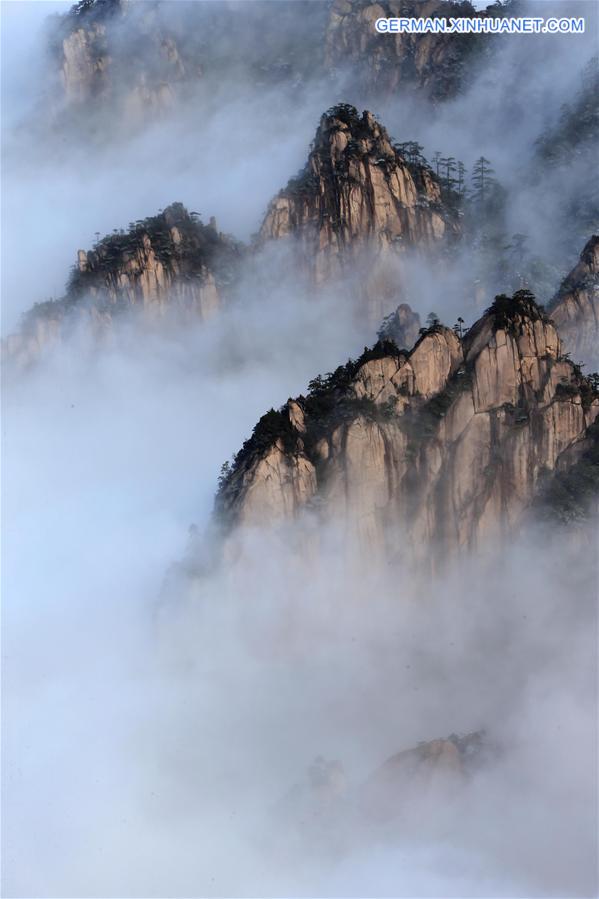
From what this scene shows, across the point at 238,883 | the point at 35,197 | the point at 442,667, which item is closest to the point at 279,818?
the point at 238,883

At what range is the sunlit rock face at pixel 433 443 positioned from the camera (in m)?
122

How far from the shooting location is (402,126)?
176m

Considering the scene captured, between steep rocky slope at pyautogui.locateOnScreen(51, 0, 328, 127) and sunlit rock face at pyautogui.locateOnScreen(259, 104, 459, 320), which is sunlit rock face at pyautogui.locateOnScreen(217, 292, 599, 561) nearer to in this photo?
sunlit rock face at pyautogui.locateOnScreen(259, 104, 459, 320)

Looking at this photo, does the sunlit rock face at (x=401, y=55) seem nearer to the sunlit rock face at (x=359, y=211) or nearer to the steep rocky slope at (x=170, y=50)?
the steep rocky slope at (x=170, y=50)

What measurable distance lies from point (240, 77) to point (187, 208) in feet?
63.9

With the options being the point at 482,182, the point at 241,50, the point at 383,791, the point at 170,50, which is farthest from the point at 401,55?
the point at 383,791

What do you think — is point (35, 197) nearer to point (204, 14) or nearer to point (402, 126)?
point (204, 14)

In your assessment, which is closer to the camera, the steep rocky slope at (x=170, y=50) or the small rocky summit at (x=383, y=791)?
the small rocky summit at (x=383, y=791)

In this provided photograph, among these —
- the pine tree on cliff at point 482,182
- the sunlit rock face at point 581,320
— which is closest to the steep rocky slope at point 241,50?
the pine tree on cliff at point 482,182

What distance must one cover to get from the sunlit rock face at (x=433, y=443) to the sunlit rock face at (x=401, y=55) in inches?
2303

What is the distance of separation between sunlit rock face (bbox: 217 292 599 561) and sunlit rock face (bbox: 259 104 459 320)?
28.4 m

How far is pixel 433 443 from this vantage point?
124 meters

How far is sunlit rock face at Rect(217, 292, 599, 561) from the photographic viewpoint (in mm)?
122438

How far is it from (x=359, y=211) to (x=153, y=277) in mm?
20161
